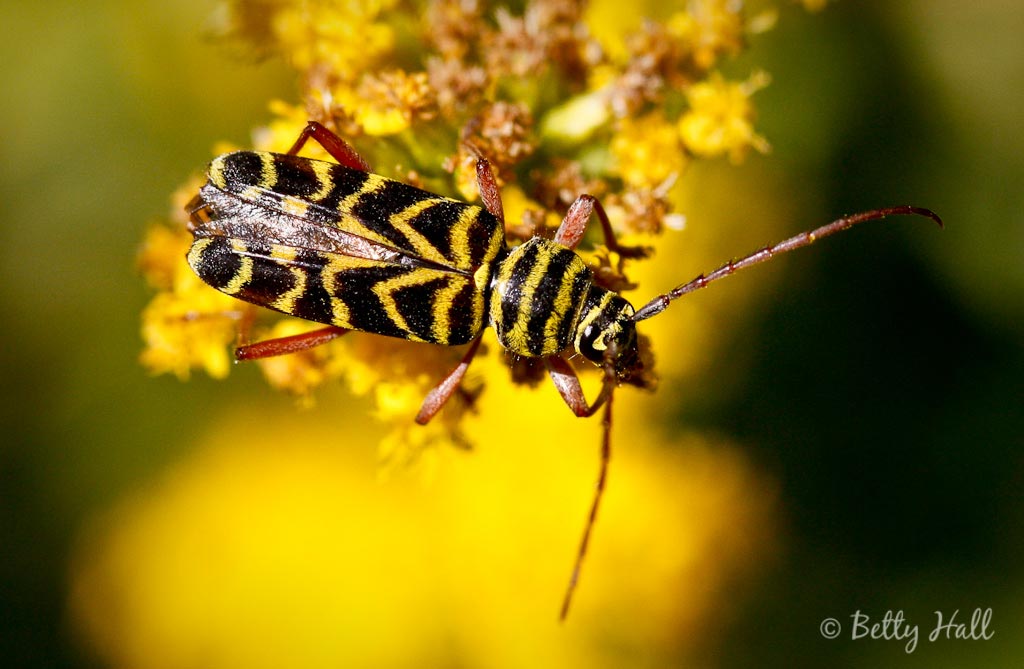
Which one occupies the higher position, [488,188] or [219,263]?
[488,188]


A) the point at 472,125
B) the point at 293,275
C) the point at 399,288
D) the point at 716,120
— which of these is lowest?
the point at 293,275

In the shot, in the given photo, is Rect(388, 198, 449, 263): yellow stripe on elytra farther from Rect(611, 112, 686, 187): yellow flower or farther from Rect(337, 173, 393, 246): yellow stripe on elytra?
Rect(611, 112, 686, 187): yellow flower

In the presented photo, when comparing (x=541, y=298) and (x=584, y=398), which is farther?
(x=584, y=398)

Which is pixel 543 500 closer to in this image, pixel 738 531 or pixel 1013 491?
pixel 738 531

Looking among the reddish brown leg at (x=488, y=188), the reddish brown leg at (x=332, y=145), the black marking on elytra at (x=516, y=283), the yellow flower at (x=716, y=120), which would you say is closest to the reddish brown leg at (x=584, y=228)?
the black marking on elytra at (x=516, y=283)

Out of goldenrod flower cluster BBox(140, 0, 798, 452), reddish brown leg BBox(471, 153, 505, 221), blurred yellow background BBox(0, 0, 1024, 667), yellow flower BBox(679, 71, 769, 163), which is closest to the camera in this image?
reddish brown leg BBox(471, 153, 505, 221)

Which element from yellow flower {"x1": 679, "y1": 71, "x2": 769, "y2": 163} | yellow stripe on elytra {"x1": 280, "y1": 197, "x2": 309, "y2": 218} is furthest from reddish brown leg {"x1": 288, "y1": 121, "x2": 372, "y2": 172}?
yellow flower {"x1": 679, "y1": 71, "x2": 769, "y2": 163}

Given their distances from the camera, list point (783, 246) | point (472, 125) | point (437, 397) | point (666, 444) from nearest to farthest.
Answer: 1. point (783, 246)
2. point (472, 125)
3. point (437, 397)
4. point (666, 444)

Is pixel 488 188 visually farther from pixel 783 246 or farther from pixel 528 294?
pixel 783 246

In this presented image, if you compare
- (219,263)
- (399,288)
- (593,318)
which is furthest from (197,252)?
(593,318)
